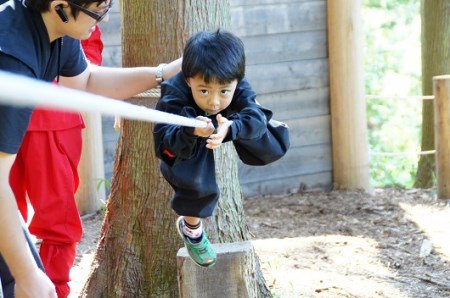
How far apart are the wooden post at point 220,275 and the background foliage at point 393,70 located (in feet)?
42.7

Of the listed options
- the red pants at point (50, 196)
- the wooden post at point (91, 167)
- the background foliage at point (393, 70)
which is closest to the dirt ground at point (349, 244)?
the wooden post at point (91, 167)

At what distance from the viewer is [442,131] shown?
6555 mm

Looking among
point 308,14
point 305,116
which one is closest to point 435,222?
point 305,116

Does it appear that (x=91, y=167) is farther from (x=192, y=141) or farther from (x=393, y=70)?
(x=393, y=70)

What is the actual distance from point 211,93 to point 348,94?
4376mm

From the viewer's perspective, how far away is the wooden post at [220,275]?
3.20 metres

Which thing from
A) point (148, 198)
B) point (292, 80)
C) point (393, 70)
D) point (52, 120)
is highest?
point (393, 70)

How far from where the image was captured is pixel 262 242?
5.15m

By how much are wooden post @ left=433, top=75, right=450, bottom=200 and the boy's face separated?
167 inches

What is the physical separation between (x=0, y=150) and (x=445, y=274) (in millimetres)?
3076

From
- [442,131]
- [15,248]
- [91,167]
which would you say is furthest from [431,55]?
[15,248]

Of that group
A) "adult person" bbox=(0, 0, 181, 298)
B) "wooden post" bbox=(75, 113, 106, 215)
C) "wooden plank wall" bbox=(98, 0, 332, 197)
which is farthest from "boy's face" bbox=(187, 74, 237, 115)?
"wooden plank wall" bbox=(98, 0, 332, 197)

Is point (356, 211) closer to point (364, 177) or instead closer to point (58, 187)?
point (364, 177)

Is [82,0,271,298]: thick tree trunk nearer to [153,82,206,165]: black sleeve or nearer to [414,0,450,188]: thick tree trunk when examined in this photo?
[153,82,206,165]: black sleeve
